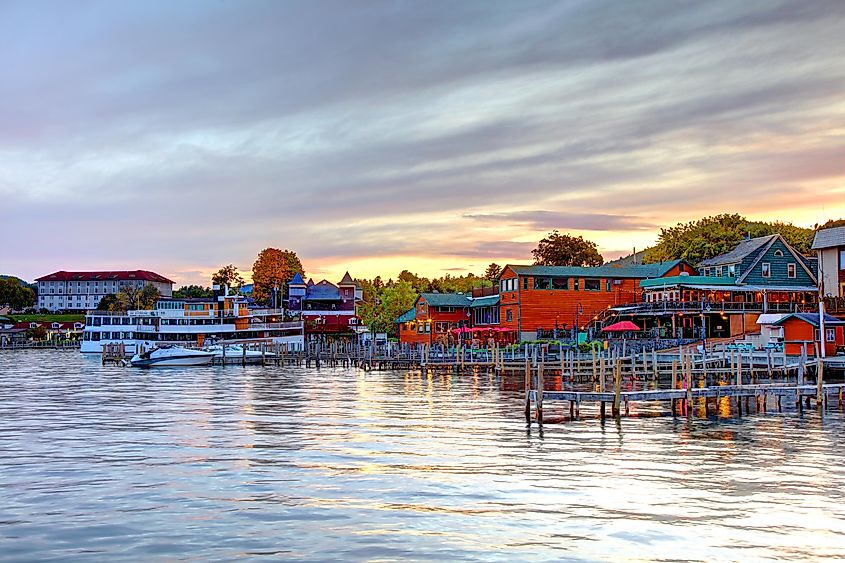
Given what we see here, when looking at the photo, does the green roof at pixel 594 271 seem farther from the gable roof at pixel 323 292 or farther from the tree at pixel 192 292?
the tree at pixel 192 292

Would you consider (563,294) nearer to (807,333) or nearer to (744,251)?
(744,251)

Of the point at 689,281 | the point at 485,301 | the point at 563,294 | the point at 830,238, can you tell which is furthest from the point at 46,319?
the point at 830,238

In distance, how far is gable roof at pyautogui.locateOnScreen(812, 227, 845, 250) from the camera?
73.6 m

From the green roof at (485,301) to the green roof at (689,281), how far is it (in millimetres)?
16742

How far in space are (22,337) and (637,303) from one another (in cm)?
11242

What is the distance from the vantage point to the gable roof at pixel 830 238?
242 ft

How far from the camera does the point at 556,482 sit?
2184 centimetres

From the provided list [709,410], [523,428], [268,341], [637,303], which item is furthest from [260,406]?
[268,341]

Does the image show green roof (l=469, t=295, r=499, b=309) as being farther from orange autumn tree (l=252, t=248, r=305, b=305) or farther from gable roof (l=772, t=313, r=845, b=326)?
orange autumn tree (l=252, t=248, r=305, b=305)

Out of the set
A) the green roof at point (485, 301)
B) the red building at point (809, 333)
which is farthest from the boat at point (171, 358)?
the red building at point (809, 333)

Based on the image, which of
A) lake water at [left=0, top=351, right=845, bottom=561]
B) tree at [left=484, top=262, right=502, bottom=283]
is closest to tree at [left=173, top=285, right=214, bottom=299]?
tree at [left=484, top=262, right=502, bottom=283]

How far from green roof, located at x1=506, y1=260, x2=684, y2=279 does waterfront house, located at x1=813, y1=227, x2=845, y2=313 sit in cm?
1492

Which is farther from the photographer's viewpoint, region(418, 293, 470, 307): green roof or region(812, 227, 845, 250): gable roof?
region(418, 293, 470, 307): green roof

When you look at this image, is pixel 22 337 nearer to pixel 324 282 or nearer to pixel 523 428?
pixel 324 282
